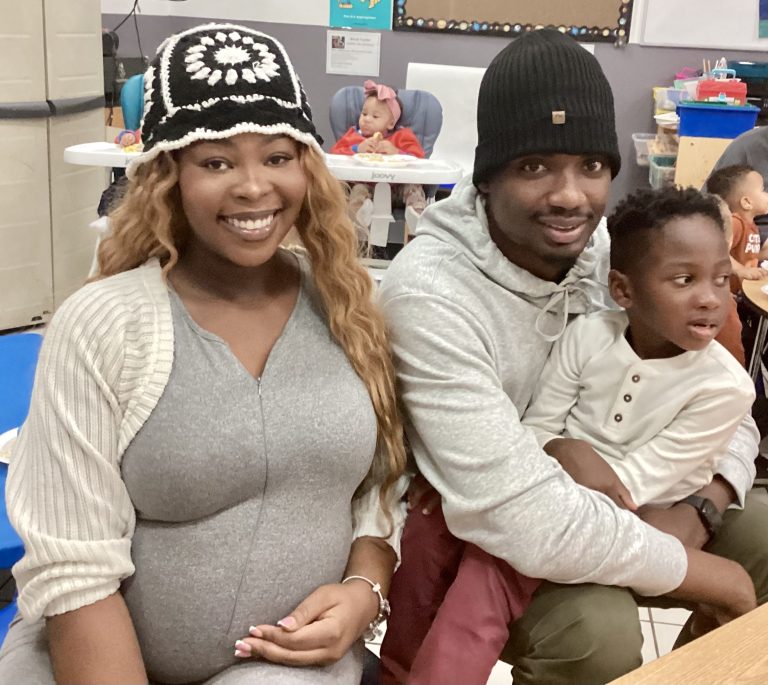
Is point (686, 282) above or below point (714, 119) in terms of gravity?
below

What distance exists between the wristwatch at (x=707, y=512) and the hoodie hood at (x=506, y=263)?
345 mm

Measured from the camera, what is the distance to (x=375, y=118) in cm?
443

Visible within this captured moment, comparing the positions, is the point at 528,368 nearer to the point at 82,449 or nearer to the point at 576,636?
the point at 576,636

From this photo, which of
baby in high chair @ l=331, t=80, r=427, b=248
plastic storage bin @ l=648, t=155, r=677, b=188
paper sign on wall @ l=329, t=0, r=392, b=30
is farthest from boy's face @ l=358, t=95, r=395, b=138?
plastic storage bin @ l=648, t=155, r=677, b=188

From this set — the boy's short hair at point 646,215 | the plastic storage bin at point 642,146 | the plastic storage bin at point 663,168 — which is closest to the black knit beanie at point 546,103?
the boy's short hair at point 646,215

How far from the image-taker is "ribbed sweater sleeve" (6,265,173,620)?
1114 mm

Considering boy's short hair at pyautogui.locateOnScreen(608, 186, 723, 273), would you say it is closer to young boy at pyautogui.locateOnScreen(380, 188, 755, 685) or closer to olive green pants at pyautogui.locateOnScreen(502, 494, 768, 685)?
young boy at pyautogui.locateOnScreen(380, 188, 755, 685)

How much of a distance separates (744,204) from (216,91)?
8.67 ft

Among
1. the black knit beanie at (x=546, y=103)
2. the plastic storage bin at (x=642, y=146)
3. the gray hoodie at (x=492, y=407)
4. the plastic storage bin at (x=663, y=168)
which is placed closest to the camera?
the gray hoodie at (x=492, y=407)

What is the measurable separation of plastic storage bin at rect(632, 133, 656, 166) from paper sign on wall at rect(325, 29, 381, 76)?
1.55 m

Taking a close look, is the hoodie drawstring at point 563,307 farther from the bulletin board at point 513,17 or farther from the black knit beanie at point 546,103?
the bulletin board at point 513,17

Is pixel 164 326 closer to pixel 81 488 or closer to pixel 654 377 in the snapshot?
pixel 81 488

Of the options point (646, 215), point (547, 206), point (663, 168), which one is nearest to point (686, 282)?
point (646, 215)

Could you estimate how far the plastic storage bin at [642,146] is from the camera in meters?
4.96
